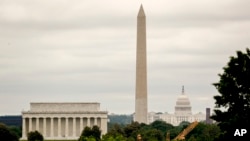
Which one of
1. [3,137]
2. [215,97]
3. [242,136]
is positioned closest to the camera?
[242,136]

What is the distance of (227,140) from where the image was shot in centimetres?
6675

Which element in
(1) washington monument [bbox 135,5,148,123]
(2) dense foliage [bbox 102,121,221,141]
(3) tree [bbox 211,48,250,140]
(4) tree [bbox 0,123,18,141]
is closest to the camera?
(3) tree [bbox 211,48,250,140]


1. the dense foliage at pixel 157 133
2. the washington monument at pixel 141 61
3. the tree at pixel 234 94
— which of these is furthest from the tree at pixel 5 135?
the tree at pixel 234 94

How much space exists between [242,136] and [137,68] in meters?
130

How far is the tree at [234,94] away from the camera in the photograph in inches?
2660

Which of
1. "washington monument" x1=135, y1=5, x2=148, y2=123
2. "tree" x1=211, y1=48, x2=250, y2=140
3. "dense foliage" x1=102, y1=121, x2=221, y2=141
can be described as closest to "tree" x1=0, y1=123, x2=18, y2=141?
"dense foliage" x1=102, y1=121, x2=221, y2=141

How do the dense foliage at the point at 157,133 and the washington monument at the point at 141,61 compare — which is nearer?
the dense foliage at the point at 157,133

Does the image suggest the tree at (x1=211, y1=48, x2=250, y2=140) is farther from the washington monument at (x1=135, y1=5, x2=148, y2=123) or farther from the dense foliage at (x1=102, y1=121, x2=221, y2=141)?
the washington monument at (x1=135, y1=5, x2=148, y2=123)

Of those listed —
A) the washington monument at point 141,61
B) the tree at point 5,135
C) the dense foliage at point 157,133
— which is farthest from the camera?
the washington monument at point 141,61

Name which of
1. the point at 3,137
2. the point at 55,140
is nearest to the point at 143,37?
the point at 55,140

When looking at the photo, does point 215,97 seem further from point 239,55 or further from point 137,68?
point 137,68

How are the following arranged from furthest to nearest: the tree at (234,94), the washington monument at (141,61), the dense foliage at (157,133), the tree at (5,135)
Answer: the washington monument at (141,61)
the tree at (5,135)
the dense foliage at (157,133)
the tree at (234,94)

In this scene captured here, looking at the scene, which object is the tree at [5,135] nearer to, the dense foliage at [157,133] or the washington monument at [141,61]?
the dense foliage at [157,133]

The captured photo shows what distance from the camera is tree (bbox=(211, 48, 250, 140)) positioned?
67562 mm
